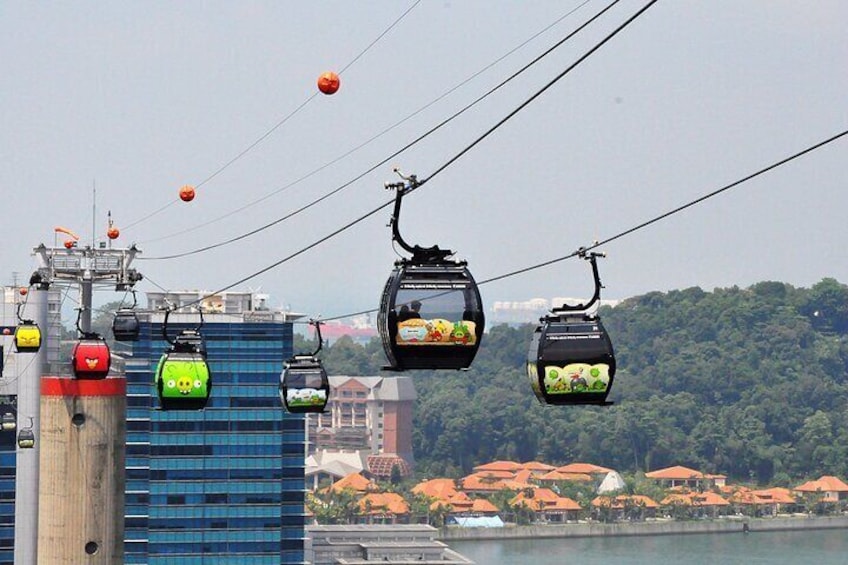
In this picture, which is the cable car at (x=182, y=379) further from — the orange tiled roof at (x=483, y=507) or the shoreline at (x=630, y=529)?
the orange tiled roof at (x=483, y=507)

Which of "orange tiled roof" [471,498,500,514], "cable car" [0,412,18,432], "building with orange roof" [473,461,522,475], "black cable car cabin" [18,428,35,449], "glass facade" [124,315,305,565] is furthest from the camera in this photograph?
"building with orange roof" [473,461,522,475]

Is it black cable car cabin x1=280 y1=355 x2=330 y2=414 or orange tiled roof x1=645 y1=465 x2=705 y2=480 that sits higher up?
black cable car cabin x1=280 y1=355 x2=330 y2=414

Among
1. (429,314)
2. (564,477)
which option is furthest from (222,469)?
(564,477)

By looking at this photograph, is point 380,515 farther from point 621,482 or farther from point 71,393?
point 71,393

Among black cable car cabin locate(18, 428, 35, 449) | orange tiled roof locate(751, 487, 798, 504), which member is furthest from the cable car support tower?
orange tiled roof locate(751, 487, 798, 504)

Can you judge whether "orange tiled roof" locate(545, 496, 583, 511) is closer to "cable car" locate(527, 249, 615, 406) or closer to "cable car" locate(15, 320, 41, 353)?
"cable car" locate(15, 320, 41, 353)

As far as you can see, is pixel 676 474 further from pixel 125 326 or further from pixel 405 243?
pixel 405 243
